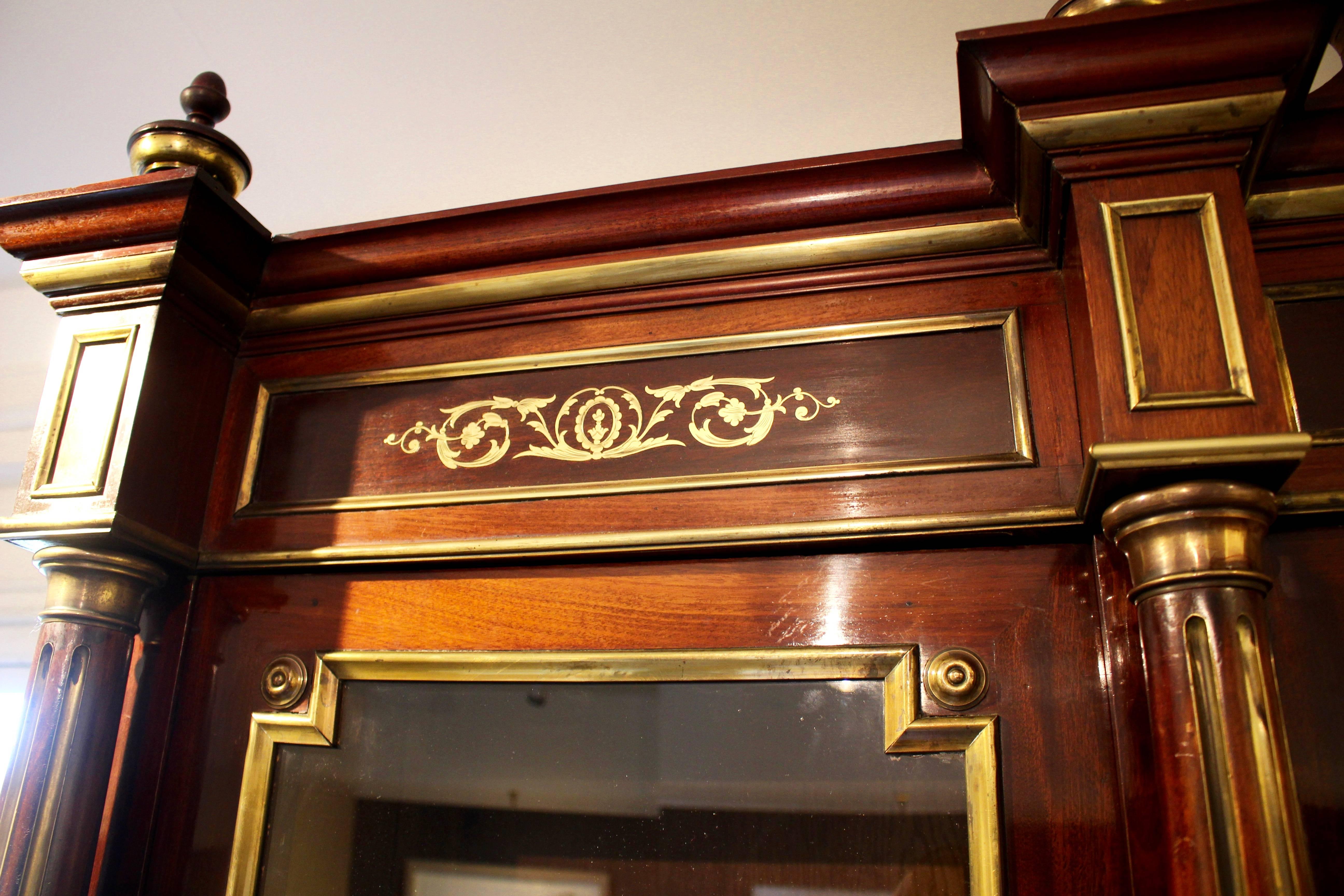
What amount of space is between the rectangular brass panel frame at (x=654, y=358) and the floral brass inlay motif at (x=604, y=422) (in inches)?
0.9

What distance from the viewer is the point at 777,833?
0.59 m

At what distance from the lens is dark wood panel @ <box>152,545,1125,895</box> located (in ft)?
1.81

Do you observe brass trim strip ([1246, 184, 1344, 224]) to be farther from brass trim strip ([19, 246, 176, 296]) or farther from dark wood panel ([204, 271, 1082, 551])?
brass trim strip ([19, 246, 176, 296])

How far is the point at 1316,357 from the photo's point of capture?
0.59 meters

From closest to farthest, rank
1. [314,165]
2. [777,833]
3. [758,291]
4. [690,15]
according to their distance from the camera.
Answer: [777,833] < [758,291] < [690,15] < [314,165]

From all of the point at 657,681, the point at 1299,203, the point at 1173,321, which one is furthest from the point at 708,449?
the point at 1299,203

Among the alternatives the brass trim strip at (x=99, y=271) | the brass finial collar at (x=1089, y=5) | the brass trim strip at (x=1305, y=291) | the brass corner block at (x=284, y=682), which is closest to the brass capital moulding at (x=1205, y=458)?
the brass trim strip at (x=1305, y=291)

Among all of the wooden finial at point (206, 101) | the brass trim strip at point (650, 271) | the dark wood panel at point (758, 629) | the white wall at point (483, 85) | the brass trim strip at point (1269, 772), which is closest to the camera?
the brass trim strip at point (1269, 772)

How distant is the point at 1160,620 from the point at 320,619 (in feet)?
1.68

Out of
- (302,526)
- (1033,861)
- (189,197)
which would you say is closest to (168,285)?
(189,197)

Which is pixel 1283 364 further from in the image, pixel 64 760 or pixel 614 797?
pixel 64 760

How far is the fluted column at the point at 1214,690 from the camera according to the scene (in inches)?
18.0

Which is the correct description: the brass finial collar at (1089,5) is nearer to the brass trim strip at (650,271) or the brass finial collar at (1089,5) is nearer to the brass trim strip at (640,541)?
the brass trim strip at (650,271)

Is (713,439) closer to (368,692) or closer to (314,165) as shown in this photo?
(368,692)
